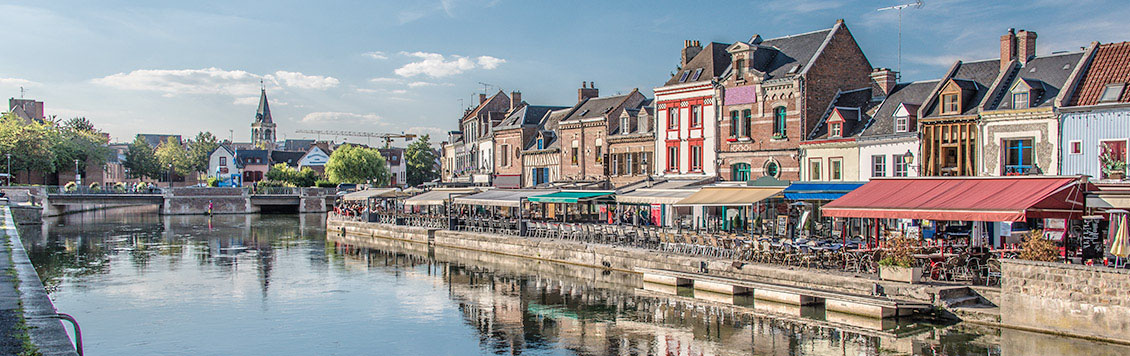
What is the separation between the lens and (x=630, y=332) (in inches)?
753

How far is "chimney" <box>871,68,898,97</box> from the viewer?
3322cm

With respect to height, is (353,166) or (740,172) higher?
(353,166)

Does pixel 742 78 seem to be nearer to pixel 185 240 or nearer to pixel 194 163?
pixel 185 240

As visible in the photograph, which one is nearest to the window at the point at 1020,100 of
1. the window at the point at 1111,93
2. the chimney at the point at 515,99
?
the window at the point at 1111,93

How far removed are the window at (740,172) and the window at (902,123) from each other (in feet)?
24.2

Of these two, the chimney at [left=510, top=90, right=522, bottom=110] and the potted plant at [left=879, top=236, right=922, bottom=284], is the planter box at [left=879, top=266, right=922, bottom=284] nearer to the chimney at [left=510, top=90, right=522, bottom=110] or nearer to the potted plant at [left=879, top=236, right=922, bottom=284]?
the potted plant at [left=879, top=236, right=922, bottom=284]

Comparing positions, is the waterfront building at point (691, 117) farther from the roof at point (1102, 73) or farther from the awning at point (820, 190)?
the roof at point (1102, 73)

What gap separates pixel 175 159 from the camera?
116 m

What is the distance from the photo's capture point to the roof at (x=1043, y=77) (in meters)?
26.3

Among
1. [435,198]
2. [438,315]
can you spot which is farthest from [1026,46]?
[435,198]

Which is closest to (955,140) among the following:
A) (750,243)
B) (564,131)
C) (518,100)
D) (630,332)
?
(750,243)

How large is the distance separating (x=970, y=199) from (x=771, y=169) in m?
14.7

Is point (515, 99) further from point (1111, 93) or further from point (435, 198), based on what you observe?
point (1111, 93)

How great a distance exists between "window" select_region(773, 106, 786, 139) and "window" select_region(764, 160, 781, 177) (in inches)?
45.6
